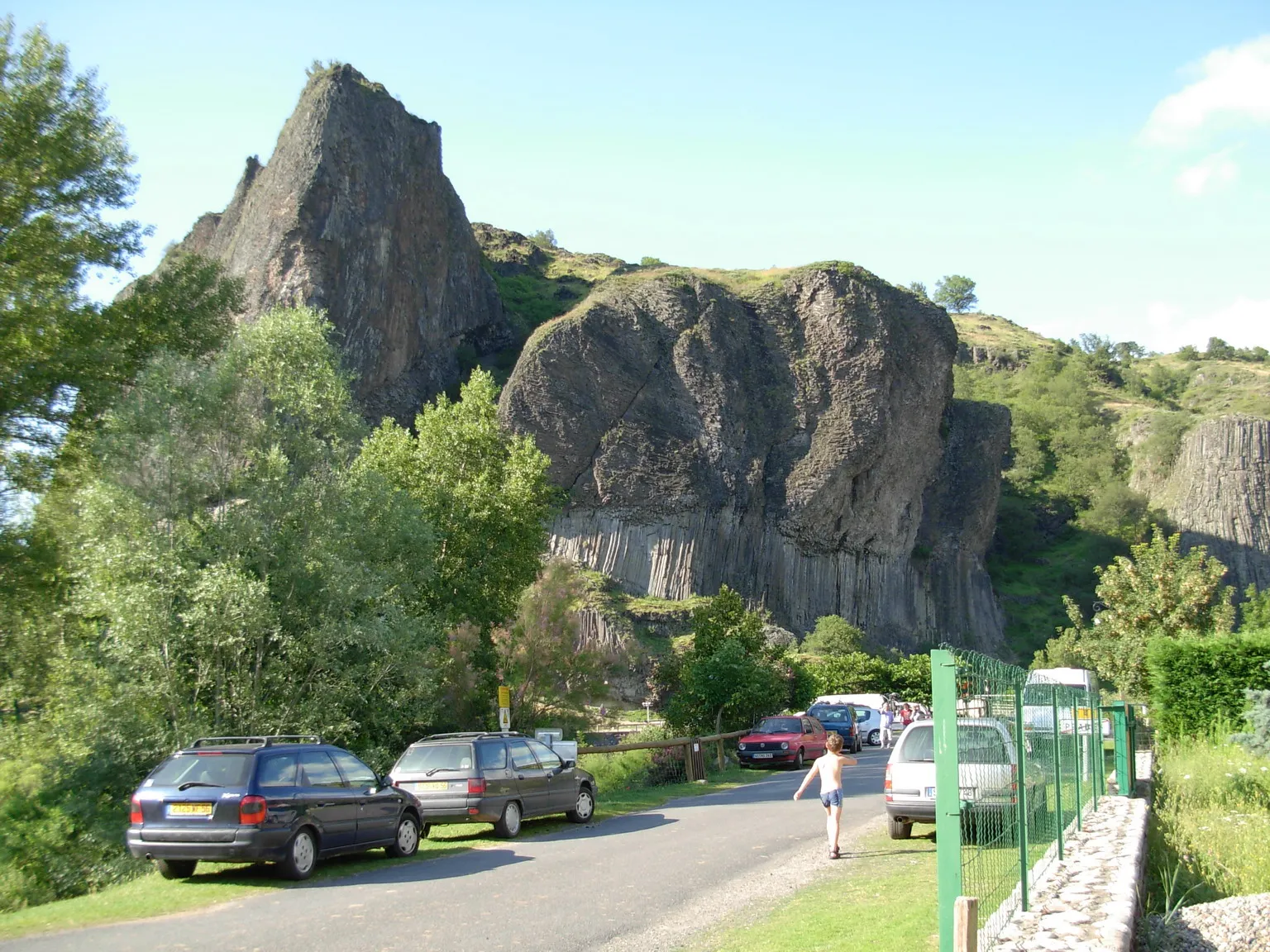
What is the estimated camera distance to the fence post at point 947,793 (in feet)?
19.8

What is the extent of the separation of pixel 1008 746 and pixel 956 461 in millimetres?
77593

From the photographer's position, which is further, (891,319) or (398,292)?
(891,319)

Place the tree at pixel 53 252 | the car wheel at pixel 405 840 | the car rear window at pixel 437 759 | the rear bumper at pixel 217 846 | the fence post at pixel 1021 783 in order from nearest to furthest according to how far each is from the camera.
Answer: the fence post at pixel 1021 783 → the rear bumper at pixel 217 846 → the car wheel at pixel 405 840 → the car rear window at pixel 437 759 → the tree at pixel 53 252

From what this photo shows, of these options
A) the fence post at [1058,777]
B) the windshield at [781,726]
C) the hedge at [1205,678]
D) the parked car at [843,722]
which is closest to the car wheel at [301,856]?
the fence post at [1058,777]

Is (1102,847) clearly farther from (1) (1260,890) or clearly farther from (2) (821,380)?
(2) (821,380)

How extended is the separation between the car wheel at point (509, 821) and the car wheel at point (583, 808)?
1.77 metres

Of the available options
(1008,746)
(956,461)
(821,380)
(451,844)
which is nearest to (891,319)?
(821,380)

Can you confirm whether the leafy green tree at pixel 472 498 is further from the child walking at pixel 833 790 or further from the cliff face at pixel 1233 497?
the cliff face at pixel 1233 497

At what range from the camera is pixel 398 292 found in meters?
67.8

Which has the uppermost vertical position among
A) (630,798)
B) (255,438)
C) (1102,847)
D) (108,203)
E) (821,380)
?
(821,380)

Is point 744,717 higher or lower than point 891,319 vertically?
lower

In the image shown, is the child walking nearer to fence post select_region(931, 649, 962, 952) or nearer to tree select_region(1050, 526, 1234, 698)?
fence post select_region(931, 649, 962, 952)

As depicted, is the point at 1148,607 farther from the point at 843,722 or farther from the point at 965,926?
the point at 965,926

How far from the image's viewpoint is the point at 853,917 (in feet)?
31.2
